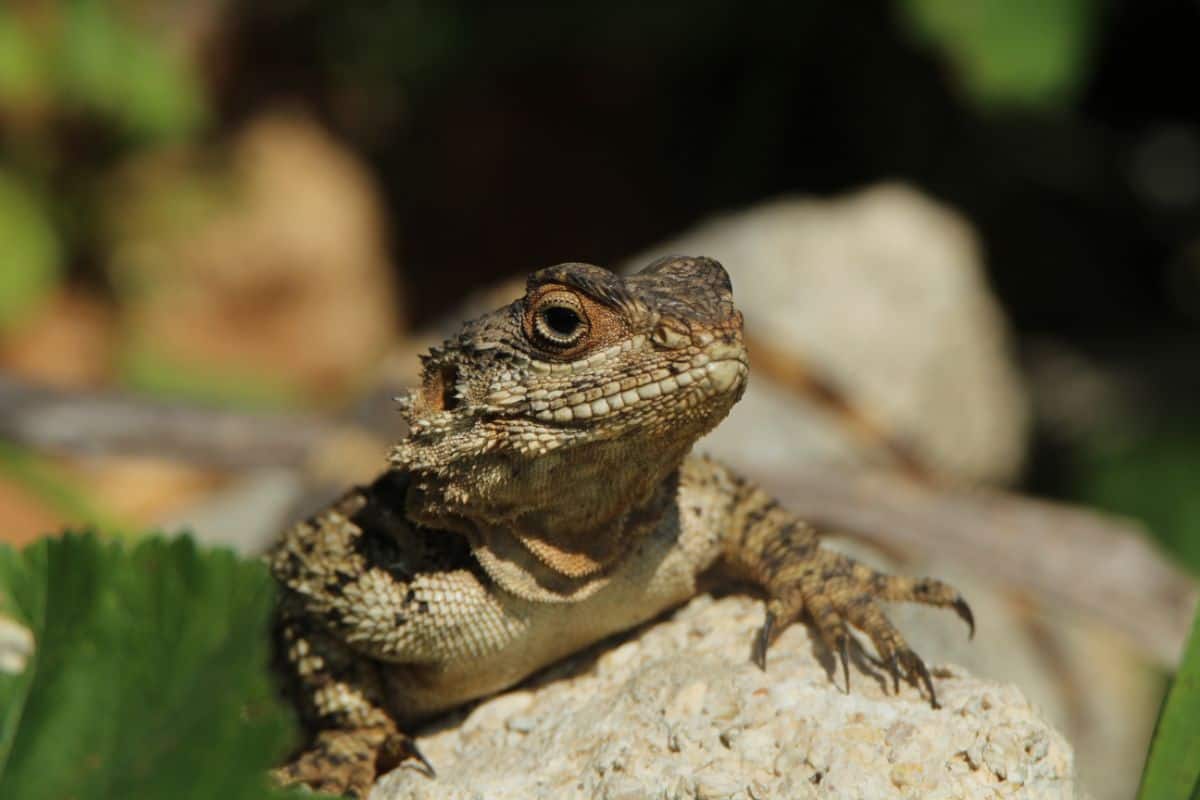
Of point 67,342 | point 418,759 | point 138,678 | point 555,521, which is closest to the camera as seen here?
point 138,678

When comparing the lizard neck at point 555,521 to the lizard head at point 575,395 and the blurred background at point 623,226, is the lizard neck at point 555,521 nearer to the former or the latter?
the lizard head at point 575,395

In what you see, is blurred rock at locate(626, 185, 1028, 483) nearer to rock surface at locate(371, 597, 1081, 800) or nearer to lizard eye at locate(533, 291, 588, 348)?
rock surface at locate(371, 597, 1081, 800)

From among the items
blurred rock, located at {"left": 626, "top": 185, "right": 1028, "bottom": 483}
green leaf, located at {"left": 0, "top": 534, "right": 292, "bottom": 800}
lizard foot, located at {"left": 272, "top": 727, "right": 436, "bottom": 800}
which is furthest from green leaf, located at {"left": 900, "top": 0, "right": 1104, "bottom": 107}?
green leaf, located at {"left": 0, "top": 534, "right": 292, "bottom": 800}

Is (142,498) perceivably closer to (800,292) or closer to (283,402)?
(283,402)

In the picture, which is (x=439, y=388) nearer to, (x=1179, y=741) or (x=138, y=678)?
(x=138, y=678)

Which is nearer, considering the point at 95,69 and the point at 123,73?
the point at 95,69

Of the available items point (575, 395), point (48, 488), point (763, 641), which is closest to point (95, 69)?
point (48, 488)

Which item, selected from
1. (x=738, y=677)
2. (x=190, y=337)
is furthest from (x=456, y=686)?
(x=190, y=337)

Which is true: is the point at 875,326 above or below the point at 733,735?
above
